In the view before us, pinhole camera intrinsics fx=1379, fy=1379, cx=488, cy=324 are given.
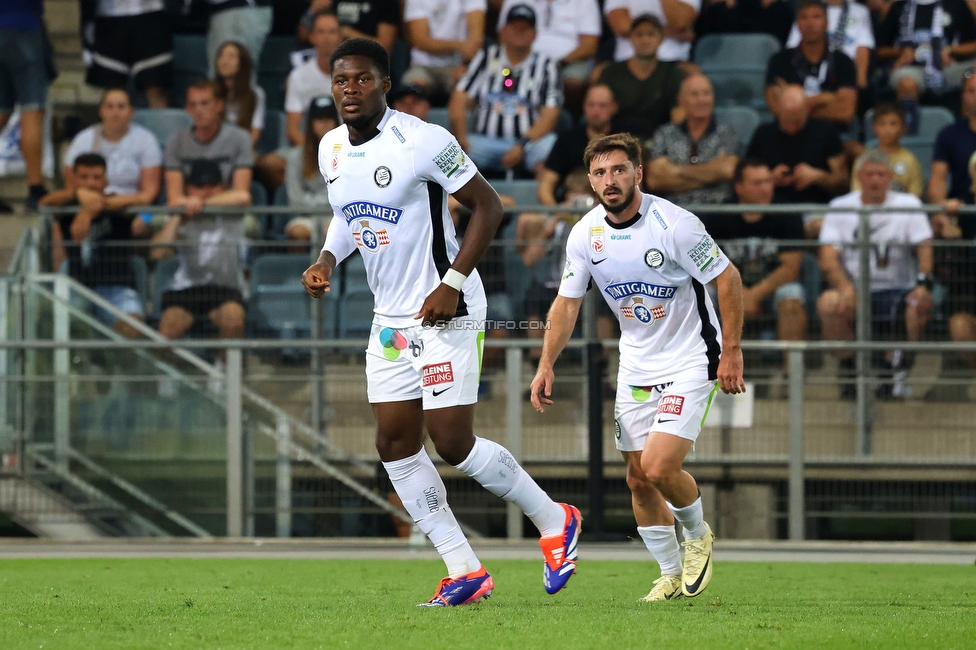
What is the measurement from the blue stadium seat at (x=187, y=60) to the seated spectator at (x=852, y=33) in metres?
6.12

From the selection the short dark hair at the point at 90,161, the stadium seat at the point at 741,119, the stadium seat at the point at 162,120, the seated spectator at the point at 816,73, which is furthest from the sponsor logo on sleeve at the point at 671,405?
the stadium seat at the point at 162,120

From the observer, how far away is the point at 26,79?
13.4 metres

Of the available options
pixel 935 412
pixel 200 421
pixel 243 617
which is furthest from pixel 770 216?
pixel 243 617

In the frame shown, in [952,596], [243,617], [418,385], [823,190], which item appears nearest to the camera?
[243,617]

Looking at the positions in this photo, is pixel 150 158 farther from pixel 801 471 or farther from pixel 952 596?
pixel 952 596

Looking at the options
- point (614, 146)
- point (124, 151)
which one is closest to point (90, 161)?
point (124, 151)

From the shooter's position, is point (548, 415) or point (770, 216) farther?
point (770, 216)

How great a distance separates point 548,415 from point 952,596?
4019mm

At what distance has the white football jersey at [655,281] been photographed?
21.6 feet

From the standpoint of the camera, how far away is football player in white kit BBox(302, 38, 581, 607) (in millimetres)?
6062

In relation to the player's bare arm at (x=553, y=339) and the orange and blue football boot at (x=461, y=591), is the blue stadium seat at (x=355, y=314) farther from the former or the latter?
the orange and blue football boot at (x=461, y=591)

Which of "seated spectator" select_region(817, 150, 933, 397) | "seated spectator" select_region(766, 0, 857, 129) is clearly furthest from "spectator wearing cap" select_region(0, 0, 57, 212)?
"seated spectator" select_region(817, 150, 933, 397)

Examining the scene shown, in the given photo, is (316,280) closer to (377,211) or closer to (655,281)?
(377,211)

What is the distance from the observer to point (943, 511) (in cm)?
1035
